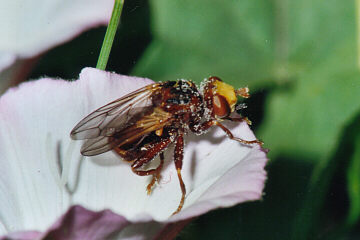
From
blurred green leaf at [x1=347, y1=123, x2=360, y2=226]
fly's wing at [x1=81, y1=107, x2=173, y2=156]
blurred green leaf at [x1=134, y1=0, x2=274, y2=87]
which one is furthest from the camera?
blurred green leaf at [x1=134, y1=0, x2=274, y2=87]

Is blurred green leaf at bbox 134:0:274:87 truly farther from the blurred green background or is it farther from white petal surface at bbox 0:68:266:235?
white petal surface at bbox 0:68:266:235

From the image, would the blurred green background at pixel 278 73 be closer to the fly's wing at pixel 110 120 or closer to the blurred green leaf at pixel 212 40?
the blurred green leaf at pixel 212 40

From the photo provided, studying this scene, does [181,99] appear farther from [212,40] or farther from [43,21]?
[212,40]

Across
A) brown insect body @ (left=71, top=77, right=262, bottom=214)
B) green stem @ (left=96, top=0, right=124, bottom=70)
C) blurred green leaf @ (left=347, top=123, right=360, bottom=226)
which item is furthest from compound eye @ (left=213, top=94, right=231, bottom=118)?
blurred green leaf @ (left=347, top=123, right=360, bottom=226)

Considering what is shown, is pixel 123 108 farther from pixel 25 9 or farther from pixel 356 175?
pixel 356 175

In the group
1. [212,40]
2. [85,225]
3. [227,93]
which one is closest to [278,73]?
[212,40]

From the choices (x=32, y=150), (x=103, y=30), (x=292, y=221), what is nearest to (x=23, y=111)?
(x=32, y=150)
